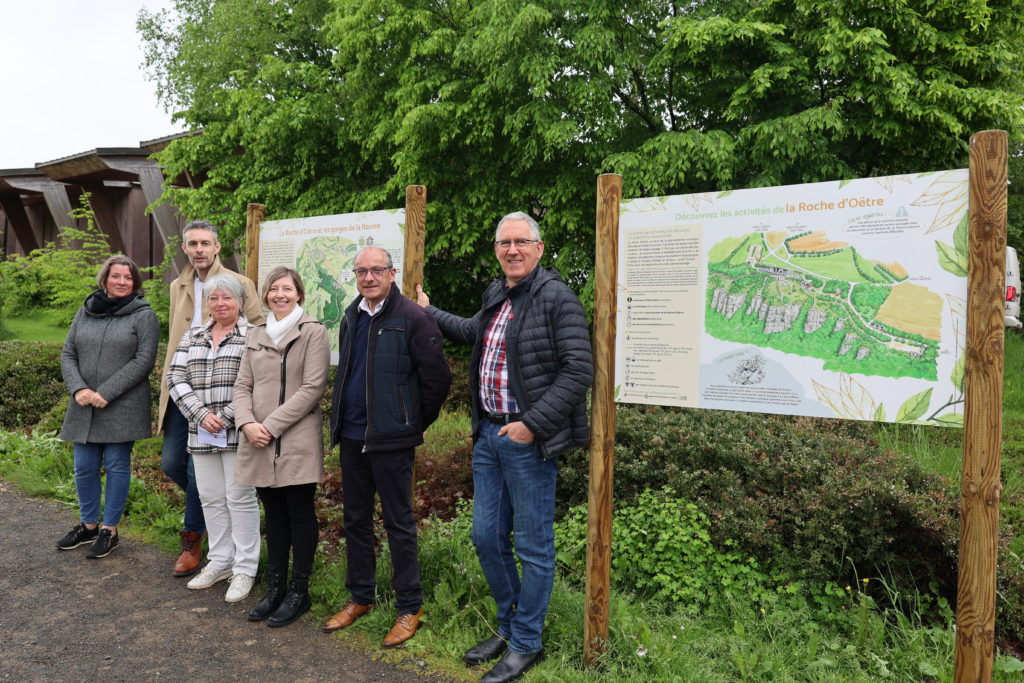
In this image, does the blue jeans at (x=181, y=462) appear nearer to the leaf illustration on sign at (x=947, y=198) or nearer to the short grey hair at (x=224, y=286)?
the short grey hair at (x=224, y=286)

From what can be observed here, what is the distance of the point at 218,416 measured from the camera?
159 inches

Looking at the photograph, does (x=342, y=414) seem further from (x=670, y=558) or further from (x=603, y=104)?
(x=603, y=104)

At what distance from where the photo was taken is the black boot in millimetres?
3867

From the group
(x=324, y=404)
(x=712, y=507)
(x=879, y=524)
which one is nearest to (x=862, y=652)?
(x=879, y=524)

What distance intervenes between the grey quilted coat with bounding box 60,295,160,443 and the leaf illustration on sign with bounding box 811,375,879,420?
14.0ft

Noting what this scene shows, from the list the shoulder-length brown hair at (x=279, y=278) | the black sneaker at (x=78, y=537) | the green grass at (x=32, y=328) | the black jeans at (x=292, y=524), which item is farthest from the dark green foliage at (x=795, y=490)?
the green grass at (x=32, y=328)

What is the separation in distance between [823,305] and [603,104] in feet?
23.4

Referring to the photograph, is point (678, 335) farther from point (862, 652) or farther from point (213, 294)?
point (213, 294)

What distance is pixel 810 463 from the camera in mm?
4609

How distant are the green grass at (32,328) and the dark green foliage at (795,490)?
682 inches

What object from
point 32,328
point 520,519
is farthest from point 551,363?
point 32,328

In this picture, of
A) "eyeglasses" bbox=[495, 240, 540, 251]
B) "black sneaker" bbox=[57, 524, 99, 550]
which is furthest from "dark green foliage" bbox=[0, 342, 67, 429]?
"eyeglasses" bbox=[495, 240, 540, 251]

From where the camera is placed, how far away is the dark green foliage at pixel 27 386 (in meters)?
8.62

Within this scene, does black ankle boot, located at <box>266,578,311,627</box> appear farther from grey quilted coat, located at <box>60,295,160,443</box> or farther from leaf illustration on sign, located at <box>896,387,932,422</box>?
leaf illustration on sign, located at <box>896,387,932,422</box>
